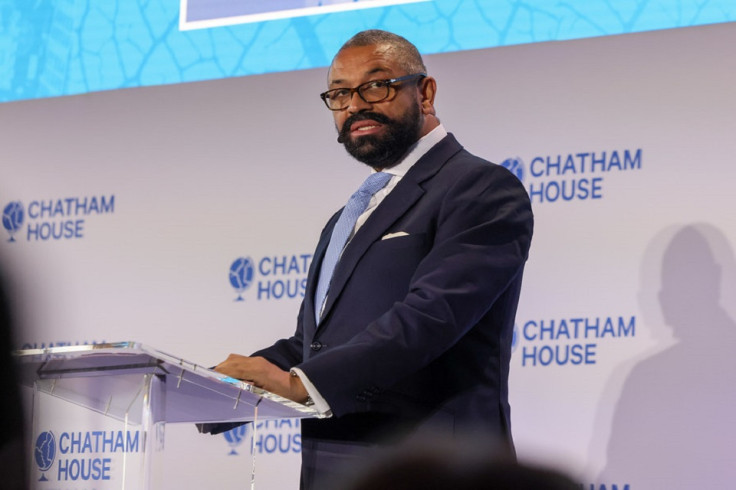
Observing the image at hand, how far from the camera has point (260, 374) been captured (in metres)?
2.29

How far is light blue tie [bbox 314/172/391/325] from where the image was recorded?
112 inches

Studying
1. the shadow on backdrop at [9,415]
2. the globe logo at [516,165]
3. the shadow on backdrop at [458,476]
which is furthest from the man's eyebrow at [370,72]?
the shadow on backdrop at [9,415]

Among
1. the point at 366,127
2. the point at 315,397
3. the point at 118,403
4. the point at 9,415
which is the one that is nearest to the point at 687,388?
the point at 366,127

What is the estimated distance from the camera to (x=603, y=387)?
363cm

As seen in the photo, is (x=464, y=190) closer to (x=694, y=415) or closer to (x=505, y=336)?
(x=505, y=336)

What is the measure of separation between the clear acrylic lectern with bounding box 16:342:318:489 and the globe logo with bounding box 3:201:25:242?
2560 millimetres

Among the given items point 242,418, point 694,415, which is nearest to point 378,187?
point 242,418

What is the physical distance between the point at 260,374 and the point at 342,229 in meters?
0.68

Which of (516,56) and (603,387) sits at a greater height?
(516,56)

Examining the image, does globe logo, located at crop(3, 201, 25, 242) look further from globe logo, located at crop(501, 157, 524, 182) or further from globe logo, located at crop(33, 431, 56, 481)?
globe logo, located at crop(33, 431, 56, 481)

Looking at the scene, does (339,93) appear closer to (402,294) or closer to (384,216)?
(384,216)

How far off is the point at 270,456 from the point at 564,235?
1.26m

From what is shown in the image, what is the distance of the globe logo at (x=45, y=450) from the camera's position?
1.87m

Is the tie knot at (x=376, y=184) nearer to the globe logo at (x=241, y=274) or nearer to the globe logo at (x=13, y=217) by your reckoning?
the globe logo at (x=241, y=274)
